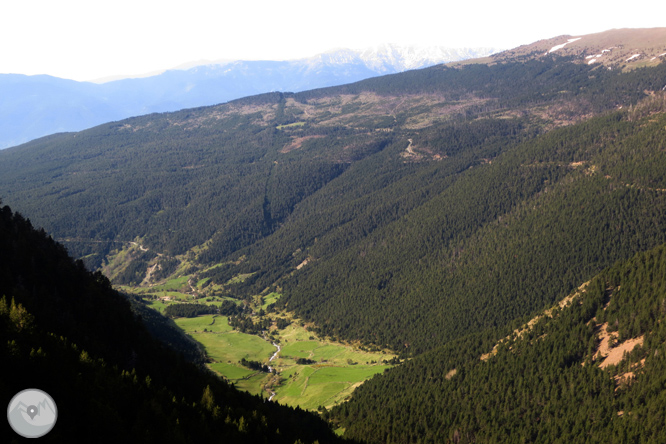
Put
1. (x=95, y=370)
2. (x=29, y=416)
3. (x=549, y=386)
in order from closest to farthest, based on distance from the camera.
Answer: (x=29, y=416) → (x=95, y=370) → (x=549, y=386)

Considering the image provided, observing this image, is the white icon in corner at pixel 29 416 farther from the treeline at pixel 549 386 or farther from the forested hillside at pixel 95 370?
the treeline at pixel 549 386

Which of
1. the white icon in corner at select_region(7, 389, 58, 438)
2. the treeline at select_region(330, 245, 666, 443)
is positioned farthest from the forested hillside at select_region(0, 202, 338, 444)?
the treeline at select_region(330, 245, 666, 443)

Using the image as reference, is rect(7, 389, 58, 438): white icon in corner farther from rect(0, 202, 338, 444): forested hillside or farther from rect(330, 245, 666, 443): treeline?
rect(330, 245, 666, 443): treeline

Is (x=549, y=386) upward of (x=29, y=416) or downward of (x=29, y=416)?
downward

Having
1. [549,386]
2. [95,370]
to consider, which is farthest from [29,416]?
[549,386]

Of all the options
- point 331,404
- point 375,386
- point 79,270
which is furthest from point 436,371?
point 79,270

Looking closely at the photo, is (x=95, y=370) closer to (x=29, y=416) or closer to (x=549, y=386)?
(x=29, y=416)
